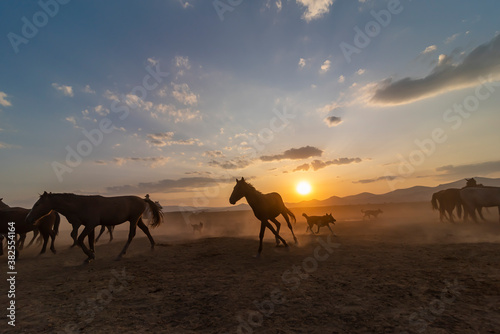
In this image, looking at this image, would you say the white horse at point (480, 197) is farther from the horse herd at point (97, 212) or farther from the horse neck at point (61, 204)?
the horse neck at point (61, 204)

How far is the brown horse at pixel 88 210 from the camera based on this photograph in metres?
8.91

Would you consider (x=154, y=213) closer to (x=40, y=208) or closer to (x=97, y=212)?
(x=97, y=212)

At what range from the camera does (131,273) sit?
23.4 ft

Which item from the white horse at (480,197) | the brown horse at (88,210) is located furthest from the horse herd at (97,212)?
the white horse at (480,197)

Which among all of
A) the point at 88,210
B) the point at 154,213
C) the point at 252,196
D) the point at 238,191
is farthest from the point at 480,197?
the point at 88,210

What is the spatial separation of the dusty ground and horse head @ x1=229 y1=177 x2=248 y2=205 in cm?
293

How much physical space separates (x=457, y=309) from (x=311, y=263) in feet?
13.7

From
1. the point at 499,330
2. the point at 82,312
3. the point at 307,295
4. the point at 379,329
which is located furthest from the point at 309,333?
the point at 82,312

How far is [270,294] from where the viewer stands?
516 centimetres

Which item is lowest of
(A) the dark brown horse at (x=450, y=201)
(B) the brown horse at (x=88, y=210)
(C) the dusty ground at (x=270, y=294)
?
(C) the dusty ground at (x=270, y=294)

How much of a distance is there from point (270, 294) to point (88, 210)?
8.54 meters

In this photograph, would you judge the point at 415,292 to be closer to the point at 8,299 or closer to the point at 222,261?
the point at 222,261

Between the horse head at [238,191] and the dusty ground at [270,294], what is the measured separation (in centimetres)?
293

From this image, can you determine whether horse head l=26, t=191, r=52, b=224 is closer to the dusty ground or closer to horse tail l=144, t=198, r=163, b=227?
the dusty ground
